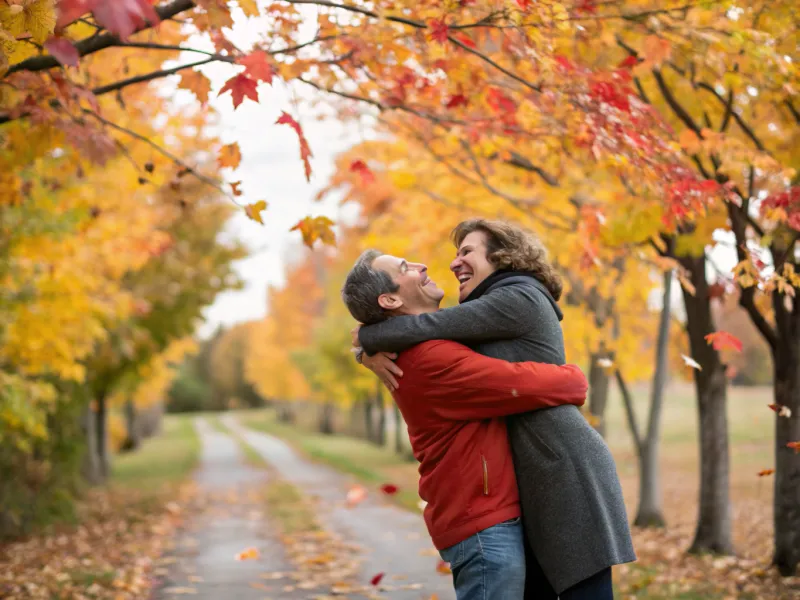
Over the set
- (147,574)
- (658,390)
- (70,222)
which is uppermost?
(70,222)

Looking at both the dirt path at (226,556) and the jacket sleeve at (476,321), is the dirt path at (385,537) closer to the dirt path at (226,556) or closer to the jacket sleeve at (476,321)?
the dirt path at (226,556)

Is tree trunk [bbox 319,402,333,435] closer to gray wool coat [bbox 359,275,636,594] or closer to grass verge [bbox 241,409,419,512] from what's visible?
grass verge [bbox 241,409,419,512]

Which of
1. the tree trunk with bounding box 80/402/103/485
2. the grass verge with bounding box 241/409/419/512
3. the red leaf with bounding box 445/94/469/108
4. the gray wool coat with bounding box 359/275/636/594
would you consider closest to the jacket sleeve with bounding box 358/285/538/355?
the gray wool coat with bounding box 359/275/636/594

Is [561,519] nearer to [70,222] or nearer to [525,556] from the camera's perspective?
[525,556]

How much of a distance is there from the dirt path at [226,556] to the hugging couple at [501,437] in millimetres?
4107

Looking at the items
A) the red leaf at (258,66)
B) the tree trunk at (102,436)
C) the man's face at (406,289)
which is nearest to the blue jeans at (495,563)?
the man's face at (406,289)

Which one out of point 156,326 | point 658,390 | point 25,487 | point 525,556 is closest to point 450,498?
point 525,556

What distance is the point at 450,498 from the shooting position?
3.12m

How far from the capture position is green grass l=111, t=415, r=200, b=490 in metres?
20.8

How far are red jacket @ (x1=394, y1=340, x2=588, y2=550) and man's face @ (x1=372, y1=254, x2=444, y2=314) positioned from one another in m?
0.20

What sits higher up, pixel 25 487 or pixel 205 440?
pixel 25 487

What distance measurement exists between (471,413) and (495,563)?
56 centimetres

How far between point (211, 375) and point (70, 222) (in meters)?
78.7

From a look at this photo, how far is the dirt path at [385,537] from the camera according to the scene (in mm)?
7062
